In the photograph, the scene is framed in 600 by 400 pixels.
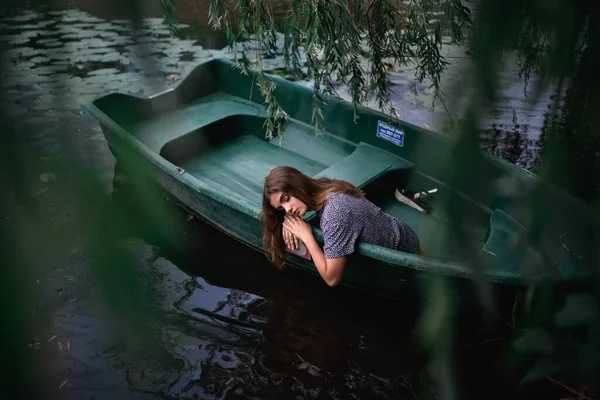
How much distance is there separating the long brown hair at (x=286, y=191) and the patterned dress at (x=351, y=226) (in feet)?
0.26

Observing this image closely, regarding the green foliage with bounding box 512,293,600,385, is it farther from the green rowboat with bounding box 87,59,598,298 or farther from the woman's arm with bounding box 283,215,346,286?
the woman's arm with bounding box 283,215,346,286

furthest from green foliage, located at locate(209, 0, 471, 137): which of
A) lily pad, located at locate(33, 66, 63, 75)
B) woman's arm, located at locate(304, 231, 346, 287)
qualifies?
lily pad, located at locate(33, 66, 63, 75)

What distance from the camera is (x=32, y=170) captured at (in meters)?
0.52

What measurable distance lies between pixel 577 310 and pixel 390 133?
3.82 m

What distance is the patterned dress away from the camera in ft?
9.95

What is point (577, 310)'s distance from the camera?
0.66m

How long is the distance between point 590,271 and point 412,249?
276cm

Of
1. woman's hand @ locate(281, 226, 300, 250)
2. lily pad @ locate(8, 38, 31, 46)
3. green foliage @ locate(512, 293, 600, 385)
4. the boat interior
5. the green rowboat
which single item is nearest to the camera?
lily pad @ locate(8, 38, 31, 46)

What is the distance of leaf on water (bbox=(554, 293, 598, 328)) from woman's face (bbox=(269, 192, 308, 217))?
2.44 metres

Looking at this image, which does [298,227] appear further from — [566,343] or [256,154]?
[566,343]

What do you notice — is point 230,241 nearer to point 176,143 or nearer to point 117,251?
point 176,143

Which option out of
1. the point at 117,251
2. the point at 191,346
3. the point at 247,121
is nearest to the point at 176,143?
the point at 247,121

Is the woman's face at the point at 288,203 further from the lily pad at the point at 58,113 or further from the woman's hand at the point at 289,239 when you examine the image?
the lily pad at the point at 58,113

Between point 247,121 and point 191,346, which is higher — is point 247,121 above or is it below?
above
